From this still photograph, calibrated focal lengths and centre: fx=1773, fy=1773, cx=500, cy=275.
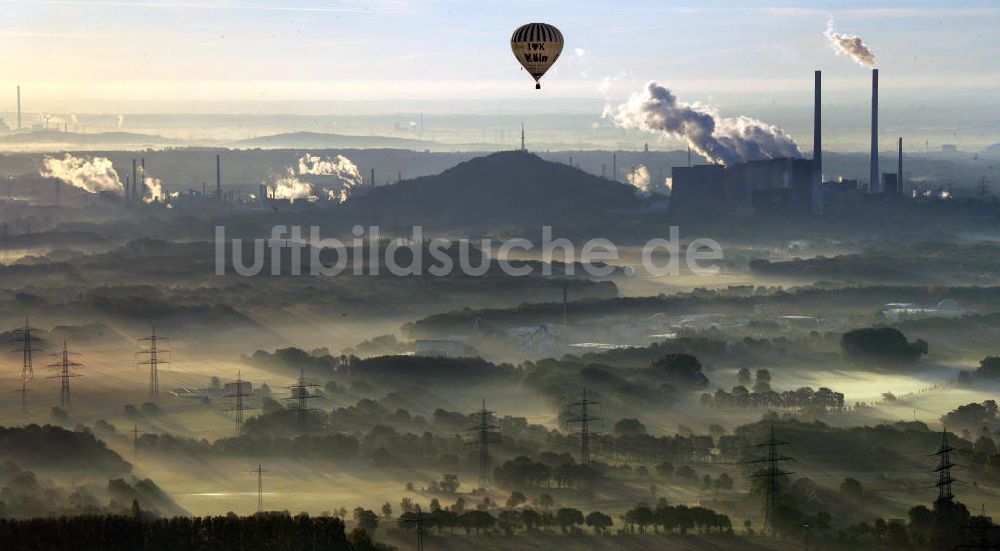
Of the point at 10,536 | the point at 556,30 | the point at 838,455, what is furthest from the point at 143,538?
the point at 556,30

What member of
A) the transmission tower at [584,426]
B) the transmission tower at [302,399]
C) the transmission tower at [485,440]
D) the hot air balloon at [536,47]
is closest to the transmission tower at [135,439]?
the transmission tower at [302,399]

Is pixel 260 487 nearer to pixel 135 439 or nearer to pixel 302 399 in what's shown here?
pixel 135 439

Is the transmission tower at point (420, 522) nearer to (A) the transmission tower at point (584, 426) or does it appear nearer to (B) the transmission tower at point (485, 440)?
(B) the transmission tower at point (485, 440)

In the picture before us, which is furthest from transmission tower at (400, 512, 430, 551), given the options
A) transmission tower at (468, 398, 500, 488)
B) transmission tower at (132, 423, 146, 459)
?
transmission tower at (132, 423, 146, 459)

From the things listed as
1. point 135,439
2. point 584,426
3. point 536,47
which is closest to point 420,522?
point 584,426

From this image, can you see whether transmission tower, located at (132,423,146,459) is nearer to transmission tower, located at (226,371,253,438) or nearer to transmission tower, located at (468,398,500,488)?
transmission tower, located at (226,371,253,438)

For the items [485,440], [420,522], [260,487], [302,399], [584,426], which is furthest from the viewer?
[302,399]
